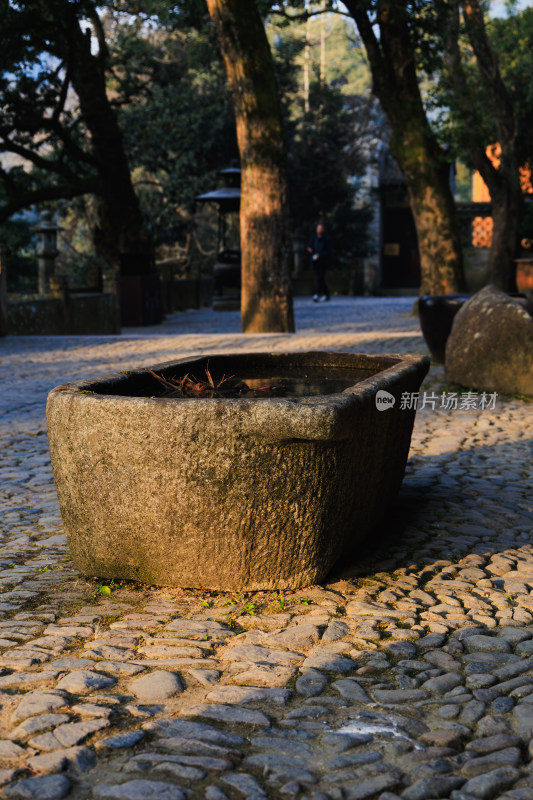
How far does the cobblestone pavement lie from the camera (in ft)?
8.30

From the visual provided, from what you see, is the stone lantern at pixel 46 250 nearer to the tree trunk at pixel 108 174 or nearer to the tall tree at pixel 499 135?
the tree trunk at pixel 108 174

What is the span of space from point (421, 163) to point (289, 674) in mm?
14188

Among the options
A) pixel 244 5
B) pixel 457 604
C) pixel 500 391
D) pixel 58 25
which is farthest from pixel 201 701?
pixel 58 25

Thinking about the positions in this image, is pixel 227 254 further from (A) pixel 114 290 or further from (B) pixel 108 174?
(A) pixel 114 290

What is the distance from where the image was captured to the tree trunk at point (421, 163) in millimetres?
16203

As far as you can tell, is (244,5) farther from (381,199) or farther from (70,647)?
(381,199)

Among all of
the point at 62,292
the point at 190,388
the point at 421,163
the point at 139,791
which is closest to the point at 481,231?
the point at 421,163

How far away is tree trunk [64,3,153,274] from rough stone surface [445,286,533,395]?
460 inches

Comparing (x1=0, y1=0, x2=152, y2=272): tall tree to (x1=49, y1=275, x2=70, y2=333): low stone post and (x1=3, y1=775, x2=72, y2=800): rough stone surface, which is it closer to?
(x1=49, y1=275, x2=70, y2=333): low stone post

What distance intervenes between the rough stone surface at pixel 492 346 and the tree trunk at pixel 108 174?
11.7 metres

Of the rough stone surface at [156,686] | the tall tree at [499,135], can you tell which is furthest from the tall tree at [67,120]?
the rough stone surface at [156,686]

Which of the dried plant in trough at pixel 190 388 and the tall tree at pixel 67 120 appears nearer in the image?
the dried plant in trough at pixel 190 388

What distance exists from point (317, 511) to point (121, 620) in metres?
0.88

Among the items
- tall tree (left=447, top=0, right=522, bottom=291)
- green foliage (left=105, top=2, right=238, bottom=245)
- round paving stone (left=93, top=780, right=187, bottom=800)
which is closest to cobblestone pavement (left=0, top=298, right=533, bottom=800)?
round paving stone (left=93, top=780, right=187, bottom=800)
